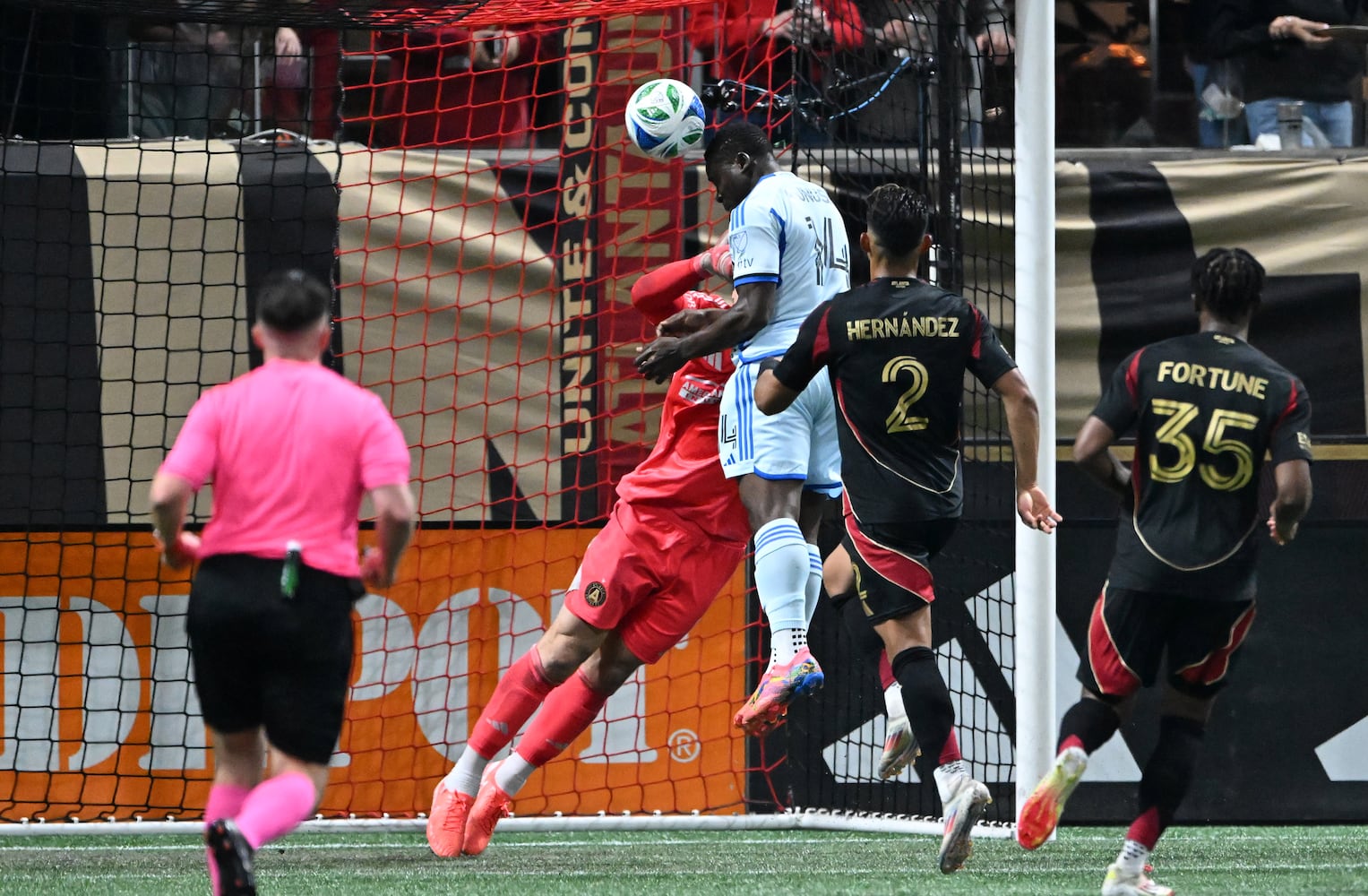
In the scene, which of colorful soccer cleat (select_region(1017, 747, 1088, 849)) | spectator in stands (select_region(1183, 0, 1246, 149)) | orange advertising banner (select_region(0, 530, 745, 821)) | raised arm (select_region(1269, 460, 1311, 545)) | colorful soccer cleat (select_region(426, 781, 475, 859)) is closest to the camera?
raised arm (select_region(1269, 460, 1311, 545))

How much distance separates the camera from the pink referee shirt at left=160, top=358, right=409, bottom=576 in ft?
13.2

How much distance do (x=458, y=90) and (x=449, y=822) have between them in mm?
3622

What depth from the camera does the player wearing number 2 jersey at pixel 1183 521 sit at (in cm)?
473

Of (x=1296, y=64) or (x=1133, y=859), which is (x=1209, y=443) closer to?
(x=1133, y=859)

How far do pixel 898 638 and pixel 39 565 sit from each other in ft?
13.0

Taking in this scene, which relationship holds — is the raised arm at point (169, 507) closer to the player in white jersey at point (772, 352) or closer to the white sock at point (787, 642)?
the player in white jersey at point (772, 352)

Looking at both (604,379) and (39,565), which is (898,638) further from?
(39,565)

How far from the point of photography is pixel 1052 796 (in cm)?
480

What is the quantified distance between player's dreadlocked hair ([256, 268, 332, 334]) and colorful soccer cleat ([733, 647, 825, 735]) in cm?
193

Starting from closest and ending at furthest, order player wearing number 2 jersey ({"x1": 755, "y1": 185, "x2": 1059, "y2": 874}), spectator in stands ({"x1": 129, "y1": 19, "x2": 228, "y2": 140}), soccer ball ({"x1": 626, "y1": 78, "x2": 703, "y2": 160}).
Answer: player wearing number 2 jersey ({"x1": 755, "y1": 185, "x2": 1059, "y2": 874}), soccer ball ({"x1": 626, "y1": 78, "x2": 703, "y2": 160}), spectator in stands ({"x1": 129, "y1": 19, "x2": 228, "y2": 140})

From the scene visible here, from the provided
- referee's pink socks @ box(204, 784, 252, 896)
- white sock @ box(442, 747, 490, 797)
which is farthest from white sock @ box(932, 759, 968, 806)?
referee's pink socks @ box(204, 784, 252, 896)

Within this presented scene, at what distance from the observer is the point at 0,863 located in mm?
6121

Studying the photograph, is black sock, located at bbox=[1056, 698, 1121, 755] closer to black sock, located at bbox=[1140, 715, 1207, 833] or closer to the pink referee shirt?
black sock, located at bbox=[1140, 715, 1207, 833]

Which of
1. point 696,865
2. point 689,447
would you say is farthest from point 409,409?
point 696,865
